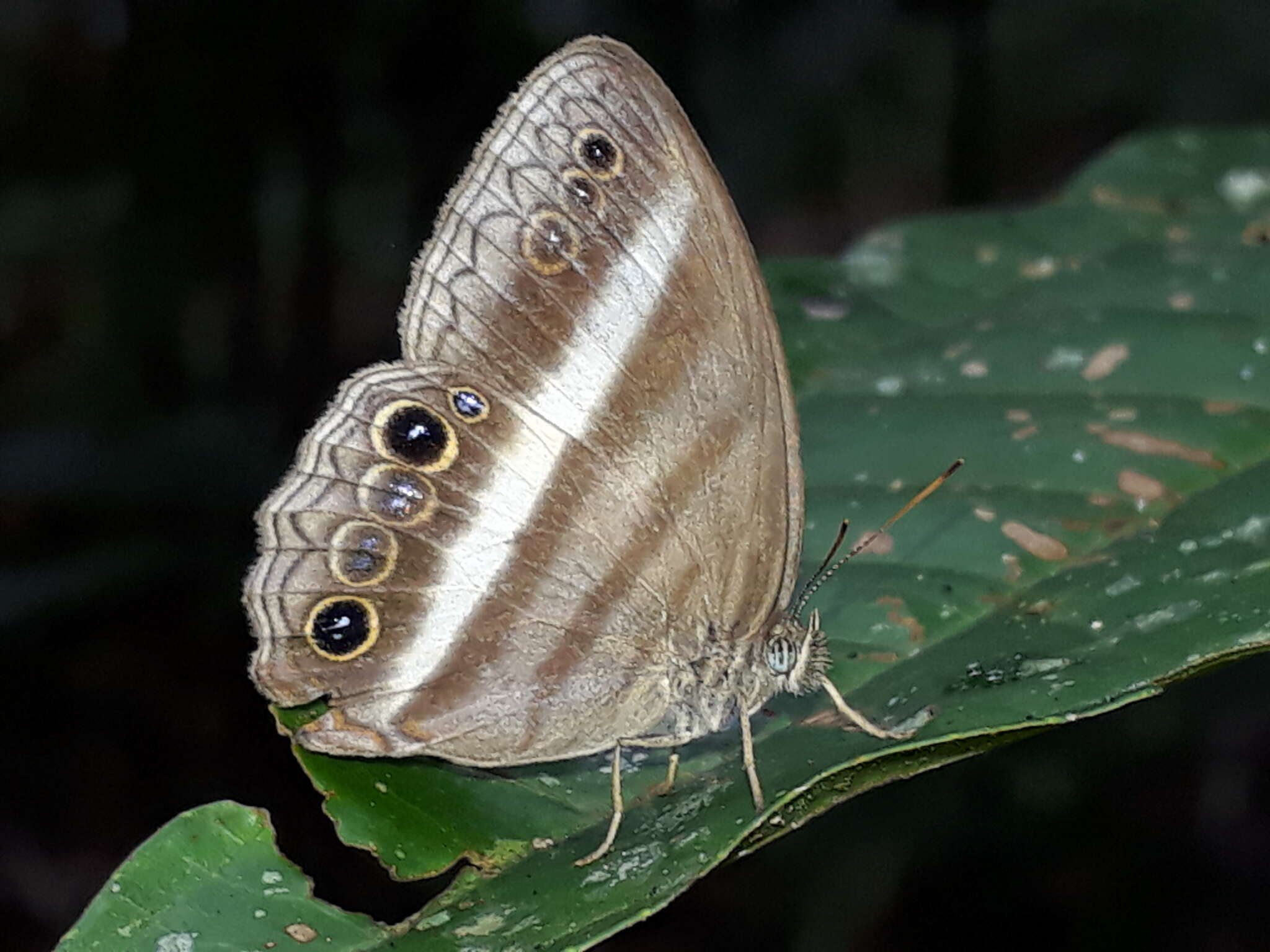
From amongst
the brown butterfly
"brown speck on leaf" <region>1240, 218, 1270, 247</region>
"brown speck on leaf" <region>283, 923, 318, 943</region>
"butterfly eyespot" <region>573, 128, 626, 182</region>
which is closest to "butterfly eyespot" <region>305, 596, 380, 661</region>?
the brown butterfly

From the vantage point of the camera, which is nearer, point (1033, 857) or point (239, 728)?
point (1033, 857)

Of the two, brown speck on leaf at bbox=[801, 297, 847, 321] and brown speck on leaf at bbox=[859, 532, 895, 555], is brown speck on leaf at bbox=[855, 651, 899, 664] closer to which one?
brown speck on leaf at bbox=[859, 532, 895, 555]

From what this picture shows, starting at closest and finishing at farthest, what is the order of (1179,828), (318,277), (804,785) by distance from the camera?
(804,785), (1179,828), (318,277)

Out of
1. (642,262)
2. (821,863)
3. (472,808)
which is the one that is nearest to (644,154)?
(642,262)

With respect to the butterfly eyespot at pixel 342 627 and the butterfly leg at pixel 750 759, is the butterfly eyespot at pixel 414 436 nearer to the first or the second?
the butterfly eyespot at pixel 342 627

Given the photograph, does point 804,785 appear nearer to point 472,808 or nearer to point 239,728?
point 472,808

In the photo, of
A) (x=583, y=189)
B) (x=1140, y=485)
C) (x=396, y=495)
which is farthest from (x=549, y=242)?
(x=1140, y=485)
